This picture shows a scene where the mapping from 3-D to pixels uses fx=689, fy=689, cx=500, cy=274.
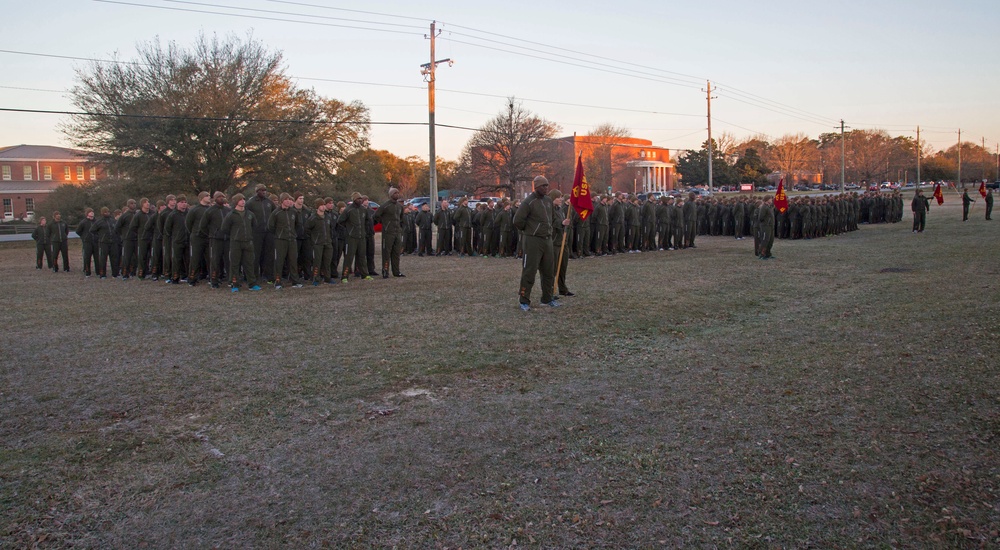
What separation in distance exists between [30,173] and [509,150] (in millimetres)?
65328

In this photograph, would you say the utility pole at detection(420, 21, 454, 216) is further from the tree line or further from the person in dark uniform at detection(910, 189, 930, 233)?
the person in dark uniform at detection(910, 189, 930, 233)

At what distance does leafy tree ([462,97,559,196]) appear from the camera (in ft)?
210

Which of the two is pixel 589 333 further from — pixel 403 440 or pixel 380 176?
pixel 380 176

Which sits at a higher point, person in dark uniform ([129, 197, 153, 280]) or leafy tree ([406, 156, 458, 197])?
leafy tree ([406, 156, 458, 197])

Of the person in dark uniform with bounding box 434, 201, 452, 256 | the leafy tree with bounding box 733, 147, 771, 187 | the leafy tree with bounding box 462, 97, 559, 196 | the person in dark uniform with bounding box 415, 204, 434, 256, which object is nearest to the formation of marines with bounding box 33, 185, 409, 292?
the person in dark uniform with bounding box 415, 204, 434, 256

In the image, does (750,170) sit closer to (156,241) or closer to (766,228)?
(766,228)

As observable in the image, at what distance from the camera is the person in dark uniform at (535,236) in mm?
10750

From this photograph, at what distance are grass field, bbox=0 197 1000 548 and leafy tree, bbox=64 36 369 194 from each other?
2579cm

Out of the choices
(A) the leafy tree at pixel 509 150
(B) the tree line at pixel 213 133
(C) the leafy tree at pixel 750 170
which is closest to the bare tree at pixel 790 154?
(C) the leafy tree at pixel 750 170

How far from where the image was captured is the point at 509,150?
64562mm

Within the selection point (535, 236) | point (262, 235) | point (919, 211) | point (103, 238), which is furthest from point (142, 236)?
point (919, 211)

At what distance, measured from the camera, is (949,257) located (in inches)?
706

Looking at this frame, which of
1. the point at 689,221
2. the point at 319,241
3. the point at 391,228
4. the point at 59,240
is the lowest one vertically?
the point at 319,241

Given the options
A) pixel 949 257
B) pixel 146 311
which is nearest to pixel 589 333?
pixel 146 311
